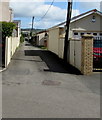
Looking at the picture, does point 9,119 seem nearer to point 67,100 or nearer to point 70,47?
point 67,100

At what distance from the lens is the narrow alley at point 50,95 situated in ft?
20.2

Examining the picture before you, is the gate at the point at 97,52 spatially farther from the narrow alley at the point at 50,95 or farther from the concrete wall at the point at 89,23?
the concrete wall at the point at 89,23

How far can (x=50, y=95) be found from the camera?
26.3ft

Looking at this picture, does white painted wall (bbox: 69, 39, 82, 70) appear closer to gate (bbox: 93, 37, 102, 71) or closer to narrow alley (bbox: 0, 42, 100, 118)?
gate (bbox: 93, 37, 102, 71)

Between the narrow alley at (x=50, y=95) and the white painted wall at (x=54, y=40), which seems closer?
the narrow alley at (x=50, y=95)

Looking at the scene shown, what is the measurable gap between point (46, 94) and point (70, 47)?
29.2ft

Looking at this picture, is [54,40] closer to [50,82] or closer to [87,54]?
[87,54]

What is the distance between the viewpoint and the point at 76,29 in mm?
22297

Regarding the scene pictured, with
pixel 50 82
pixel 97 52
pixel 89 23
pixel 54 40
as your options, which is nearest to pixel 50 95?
pixel 50 82

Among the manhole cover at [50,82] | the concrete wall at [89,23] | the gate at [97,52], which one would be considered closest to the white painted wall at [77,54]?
the gate at [97,52]

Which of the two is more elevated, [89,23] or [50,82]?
[89,23]

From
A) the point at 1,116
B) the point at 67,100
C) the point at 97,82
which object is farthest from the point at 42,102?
the point at 97,82

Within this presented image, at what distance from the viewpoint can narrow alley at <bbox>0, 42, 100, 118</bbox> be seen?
6.16 meters

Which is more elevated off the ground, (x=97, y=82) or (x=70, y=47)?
(x=70, y=47)
